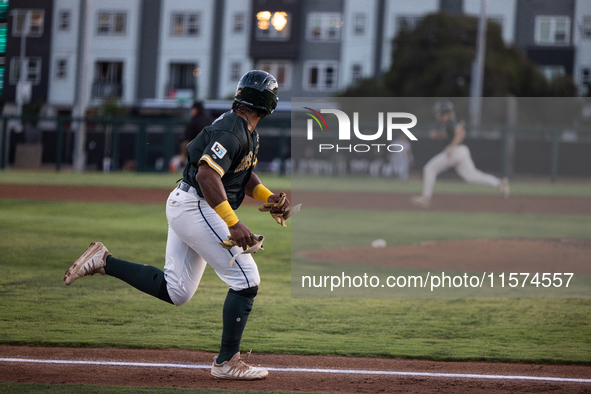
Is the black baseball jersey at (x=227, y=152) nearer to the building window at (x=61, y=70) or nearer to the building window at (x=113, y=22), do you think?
the building window at (x=113, y=22)

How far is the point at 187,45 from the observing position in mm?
47219

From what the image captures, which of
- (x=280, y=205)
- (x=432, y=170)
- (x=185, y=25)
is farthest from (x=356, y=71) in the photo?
(x=280, y=205)

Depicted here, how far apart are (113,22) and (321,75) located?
46.9 ft

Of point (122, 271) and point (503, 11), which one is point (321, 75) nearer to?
point (503, 11)

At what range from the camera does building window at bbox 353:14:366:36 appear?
4513cm

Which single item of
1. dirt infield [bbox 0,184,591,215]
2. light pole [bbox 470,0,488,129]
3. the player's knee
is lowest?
dirt infield [bbox 0,184,591,215]

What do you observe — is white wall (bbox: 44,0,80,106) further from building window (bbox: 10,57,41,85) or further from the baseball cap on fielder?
the baseball cap on fielder

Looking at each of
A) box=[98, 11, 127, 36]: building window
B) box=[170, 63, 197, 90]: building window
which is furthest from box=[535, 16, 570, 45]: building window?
box=[98, 11, 127, 36]: building window

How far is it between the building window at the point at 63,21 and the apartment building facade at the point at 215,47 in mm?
627

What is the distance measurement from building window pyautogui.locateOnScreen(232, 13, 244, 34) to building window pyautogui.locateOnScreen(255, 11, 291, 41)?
109cm

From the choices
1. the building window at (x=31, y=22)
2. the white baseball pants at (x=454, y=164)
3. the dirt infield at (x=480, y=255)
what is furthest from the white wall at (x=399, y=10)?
the dirt infield at (x=480, y=255)

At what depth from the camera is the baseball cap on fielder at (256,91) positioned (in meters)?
4.42

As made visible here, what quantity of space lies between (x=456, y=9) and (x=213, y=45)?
53.4 feet

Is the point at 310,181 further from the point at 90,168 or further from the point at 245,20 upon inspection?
the point at 245,20
